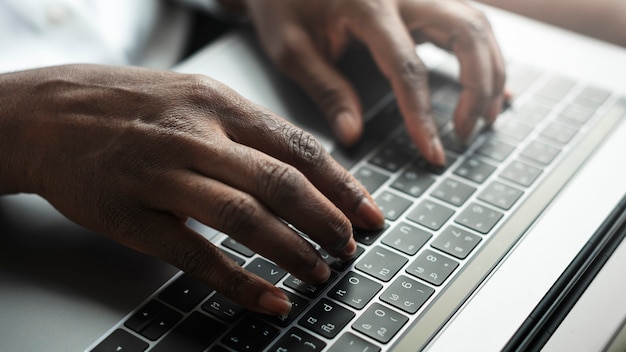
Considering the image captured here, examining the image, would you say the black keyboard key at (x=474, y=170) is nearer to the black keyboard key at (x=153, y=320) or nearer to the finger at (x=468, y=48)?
the finger at (x=468, y=48)

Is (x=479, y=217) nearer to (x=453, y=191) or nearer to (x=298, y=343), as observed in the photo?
(x=453, y=191)

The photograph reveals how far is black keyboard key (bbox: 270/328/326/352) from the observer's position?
0.54 meters

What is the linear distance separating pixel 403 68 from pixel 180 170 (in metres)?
0.33

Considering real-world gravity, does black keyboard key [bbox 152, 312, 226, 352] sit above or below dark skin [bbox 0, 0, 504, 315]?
below

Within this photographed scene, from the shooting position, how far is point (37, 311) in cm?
58

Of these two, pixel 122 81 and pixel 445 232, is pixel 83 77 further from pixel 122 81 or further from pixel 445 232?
pixel 445 232

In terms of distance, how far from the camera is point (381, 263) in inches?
24.6

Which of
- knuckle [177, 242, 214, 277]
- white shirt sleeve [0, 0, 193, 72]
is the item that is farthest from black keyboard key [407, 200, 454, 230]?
white shirt sleeve [0, 0, 193, 72]

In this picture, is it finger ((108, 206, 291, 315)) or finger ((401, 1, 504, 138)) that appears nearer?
finger ((108, 206, 291, 315))

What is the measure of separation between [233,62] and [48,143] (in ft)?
1.02

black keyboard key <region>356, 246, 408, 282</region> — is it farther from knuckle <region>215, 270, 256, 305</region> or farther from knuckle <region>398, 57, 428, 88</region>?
knuckle <region>398, 57, 428, 88</region>

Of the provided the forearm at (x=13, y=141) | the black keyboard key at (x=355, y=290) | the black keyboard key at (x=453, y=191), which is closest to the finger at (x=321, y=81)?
the black keyboard key at (x=453, y=191)

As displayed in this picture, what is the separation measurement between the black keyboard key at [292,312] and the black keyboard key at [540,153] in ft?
1.09

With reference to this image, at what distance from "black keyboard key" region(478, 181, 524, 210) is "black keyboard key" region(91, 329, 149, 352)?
37 centimetres
